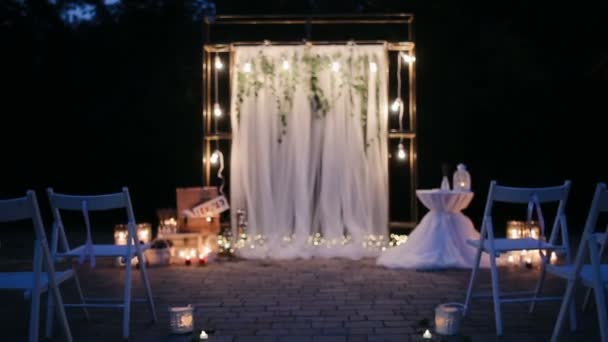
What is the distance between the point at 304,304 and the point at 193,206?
242 centimetres

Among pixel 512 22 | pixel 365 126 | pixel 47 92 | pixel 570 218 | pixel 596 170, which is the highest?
pixel 512 22

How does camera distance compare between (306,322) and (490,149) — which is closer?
(306,322)

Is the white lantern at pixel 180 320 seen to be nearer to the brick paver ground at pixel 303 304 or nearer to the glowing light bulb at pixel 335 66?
the brick paver ground at pixel 303 304

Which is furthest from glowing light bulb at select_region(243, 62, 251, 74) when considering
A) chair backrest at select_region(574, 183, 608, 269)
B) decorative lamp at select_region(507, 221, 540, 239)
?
chair backrest at select_region(574, 183, 608, 269)

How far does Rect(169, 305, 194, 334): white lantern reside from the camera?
3.43 meters

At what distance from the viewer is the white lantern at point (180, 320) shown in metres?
3.43

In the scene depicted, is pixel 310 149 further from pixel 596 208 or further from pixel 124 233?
pixel 596 208

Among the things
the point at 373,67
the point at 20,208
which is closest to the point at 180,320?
the point at 20,208

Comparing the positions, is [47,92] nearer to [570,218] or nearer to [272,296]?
[272,296]

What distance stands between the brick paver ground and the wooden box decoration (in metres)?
0.58

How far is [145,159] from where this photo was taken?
11078 millimetres

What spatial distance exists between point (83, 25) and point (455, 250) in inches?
308

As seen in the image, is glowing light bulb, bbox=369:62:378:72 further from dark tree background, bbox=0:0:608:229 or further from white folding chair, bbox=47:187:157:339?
dark tree background, bbox=0:0:608:229

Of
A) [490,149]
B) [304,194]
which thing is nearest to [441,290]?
[304,194]
